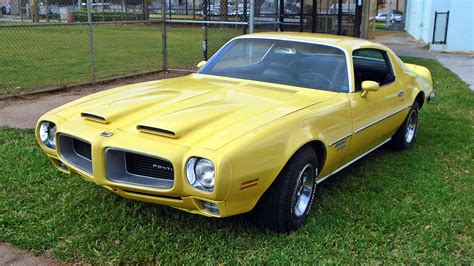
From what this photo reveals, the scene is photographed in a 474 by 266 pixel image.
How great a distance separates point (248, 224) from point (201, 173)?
90cm

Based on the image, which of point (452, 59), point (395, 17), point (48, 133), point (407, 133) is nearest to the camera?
point (48, 133)

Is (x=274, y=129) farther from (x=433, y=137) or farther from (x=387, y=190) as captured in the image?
(x=433, y=137)

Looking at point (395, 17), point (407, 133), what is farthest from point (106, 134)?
point (395, 17)

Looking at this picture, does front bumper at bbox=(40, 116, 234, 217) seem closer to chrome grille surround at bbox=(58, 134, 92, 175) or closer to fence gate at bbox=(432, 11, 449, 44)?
chrome grille surround at bbox=(58, 134, 92, 175)

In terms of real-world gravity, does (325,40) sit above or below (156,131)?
above

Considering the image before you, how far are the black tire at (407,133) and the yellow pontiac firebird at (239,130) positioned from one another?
0.61 m

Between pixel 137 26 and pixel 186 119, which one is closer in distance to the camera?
pixel 186 119

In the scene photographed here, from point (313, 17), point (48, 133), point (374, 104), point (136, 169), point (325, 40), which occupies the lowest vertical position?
point (136, 169)

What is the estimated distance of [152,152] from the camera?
3.12 m

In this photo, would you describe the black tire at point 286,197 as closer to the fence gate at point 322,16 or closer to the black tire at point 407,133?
the black tire at point 407,133

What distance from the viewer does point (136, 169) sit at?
333 centimetres

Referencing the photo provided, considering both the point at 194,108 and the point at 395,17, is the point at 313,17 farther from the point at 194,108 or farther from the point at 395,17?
the point at 395,17

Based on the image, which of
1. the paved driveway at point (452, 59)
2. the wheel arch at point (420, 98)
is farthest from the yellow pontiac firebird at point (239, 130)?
the paved driveway at point (452, 59)

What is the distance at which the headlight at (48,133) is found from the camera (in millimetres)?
3848
